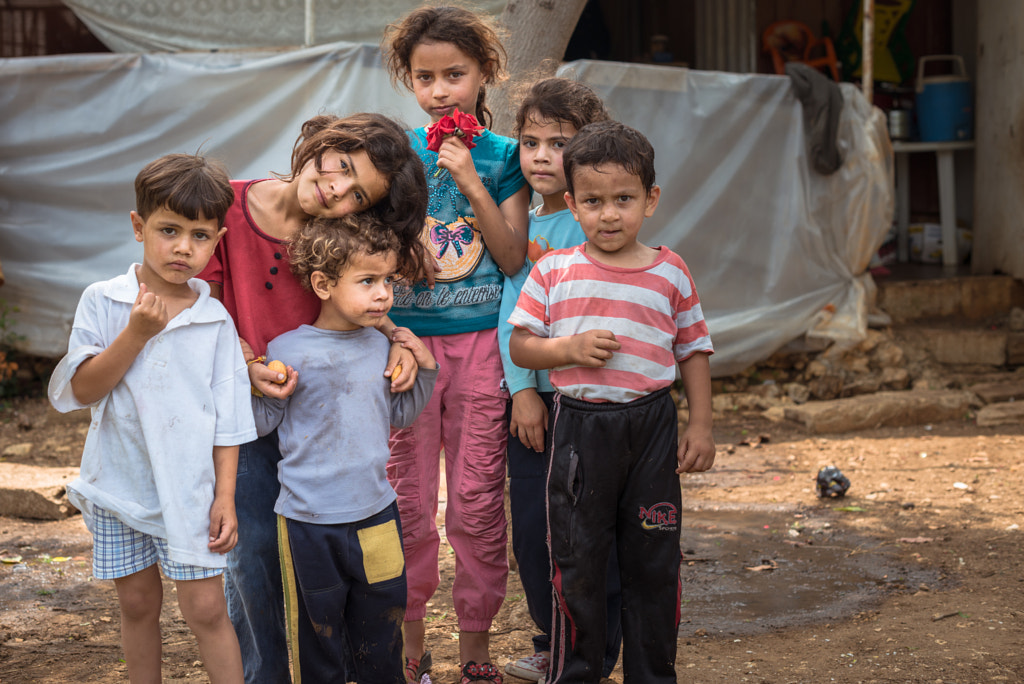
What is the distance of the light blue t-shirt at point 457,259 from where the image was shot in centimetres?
250

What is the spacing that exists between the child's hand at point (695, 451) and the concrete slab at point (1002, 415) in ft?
13.0

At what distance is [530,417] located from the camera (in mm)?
2445

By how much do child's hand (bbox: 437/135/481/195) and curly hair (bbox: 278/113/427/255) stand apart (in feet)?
0.36

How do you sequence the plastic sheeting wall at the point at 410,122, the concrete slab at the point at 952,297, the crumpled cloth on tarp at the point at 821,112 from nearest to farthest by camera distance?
the plastic sheeting wall at the point at 410,122
the crumpled cloth on tarp at the point at 821,112
the concrete slab at the point at 952,297

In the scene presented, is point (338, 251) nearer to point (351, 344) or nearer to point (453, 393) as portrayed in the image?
point (351, 344)

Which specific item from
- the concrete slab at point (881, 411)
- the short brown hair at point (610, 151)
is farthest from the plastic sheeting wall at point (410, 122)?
the short brown hair at point (610, 151)

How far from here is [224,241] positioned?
216 centimetres

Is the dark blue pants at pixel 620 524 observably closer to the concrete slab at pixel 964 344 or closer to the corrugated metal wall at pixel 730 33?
the concrete slab at pixel 964 344

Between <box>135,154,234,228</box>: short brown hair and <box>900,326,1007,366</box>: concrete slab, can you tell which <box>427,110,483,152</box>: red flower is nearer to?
<box>135,154,234,228</box>: short brown hair

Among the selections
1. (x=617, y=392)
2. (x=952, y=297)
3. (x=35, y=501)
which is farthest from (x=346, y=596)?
(x=952, y=297)

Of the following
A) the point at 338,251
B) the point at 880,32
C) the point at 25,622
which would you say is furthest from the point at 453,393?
the point at 880,32

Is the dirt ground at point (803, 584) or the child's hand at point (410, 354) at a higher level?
the child's hand at point (410, 354)

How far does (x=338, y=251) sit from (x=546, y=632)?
126 cm

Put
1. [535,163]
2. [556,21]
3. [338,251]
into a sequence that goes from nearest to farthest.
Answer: [338,251] → [535,163] → [556,21]
